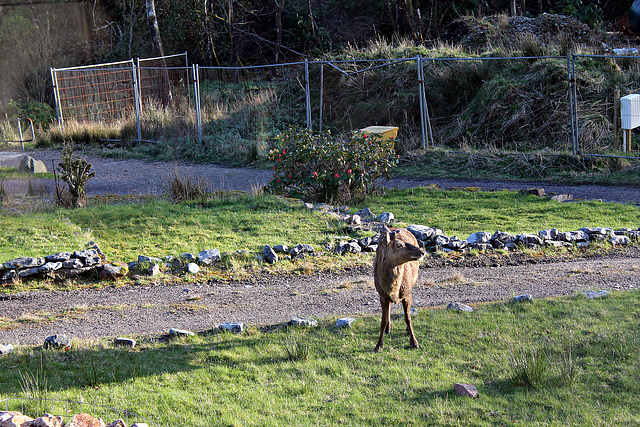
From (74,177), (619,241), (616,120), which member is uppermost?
(616,120)

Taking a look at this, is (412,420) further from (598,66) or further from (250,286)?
(598,66)

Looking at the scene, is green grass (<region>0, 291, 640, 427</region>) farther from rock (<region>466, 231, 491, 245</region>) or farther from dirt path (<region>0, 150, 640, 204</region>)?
dirt path (<region>0, 150, 640, 204</region>)

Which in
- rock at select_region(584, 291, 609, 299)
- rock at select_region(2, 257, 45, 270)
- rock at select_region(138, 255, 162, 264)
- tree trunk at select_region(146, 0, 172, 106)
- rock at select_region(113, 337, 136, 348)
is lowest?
rock at select_region(584, 291, 609, 299)

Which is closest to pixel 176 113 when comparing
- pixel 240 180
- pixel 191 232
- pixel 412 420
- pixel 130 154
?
pixel 130 154

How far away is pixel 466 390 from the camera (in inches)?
197

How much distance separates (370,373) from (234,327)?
5.84 feet

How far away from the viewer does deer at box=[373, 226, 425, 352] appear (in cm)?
551

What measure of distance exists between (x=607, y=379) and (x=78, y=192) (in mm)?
10162

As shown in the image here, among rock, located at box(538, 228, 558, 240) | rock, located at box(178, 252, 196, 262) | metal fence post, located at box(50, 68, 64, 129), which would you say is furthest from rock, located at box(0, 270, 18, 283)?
metal fence post, located at box(50, 68, 64, 129)

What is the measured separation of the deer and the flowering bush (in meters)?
6.39

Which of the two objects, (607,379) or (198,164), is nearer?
(607,379)

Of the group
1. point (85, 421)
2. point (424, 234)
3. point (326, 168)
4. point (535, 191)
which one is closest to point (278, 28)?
point (326, 168)

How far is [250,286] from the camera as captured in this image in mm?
8500

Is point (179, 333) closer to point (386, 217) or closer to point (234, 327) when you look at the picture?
point (234, 327)
